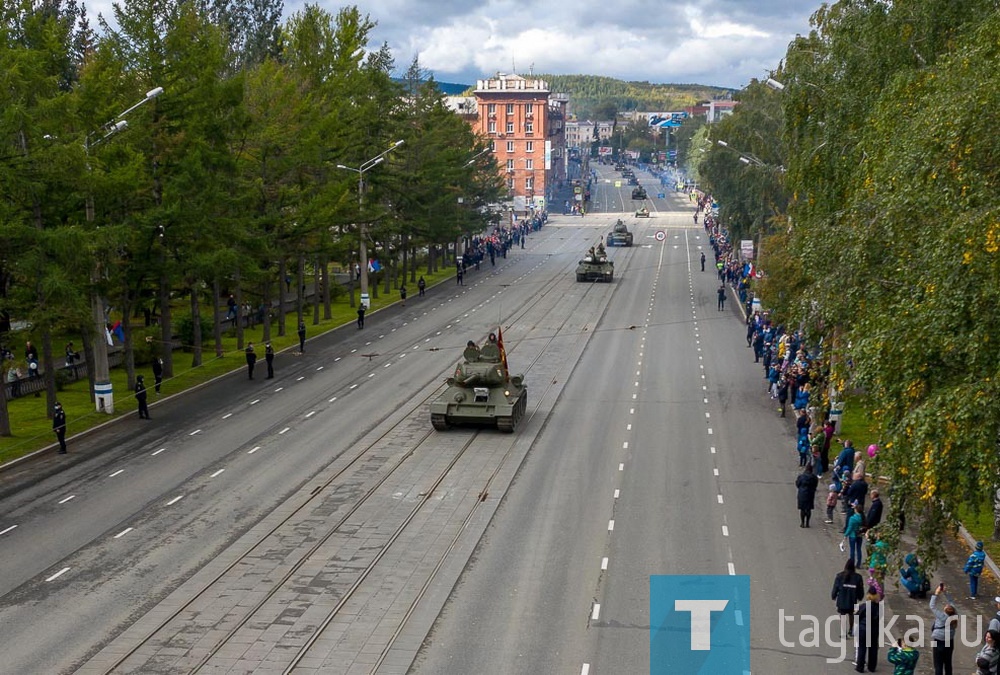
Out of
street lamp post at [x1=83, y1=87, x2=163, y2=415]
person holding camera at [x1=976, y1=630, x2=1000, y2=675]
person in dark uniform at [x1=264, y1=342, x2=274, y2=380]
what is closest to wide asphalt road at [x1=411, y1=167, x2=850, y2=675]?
person holding camera at [x1=976, y1=630, x2=1000, y2=675]

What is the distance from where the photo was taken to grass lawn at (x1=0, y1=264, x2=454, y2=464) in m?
32.8

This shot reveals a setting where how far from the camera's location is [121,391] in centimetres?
3997

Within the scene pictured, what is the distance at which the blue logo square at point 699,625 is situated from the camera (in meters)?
17.0

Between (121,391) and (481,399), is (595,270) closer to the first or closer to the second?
(121,391)

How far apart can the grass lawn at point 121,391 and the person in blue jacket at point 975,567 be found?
23320mm

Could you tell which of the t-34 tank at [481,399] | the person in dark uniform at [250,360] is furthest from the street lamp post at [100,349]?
the t-34 tank at [481,399]

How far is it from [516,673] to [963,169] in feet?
31.6

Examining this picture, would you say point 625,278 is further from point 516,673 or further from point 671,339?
point 516,673

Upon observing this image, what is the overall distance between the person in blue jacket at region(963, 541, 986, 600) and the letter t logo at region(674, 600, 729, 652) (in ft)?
13.9

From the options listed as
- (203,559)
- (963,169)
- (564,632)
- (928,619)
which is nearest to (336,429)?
(203,559)

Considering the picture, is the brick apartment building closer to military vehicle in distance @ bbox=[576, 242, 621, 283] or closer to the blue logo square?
military vehicle in distance @ bbox=[576, 242, 621, 283]

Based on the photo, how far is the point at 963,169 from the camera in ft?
53.3

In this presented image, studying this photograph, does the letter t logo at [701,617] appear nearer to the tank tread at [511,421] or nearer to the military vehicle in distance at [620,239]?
the tank tread at [511,421]

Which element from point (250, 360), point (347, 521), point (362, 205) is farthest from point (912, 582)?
point (362, 205)
